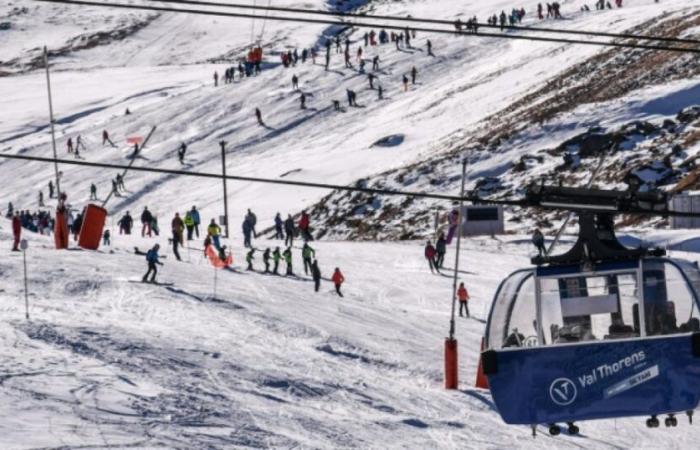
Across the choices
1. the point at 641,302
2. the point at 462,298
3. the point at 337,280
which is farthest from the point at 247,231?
the point at 641,302

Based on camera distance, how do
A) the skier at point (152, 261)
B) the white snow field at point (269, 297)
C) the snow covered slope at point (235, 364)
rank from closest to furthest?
the snow covered slope at point (235, 364), the white snow field at point (269, 297), the skier at point (152, 261)

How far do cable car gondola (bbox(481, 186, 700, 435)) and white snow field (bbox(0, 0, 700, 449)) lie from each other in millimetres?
7822

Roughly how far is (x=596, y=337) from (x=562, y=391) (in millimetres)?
710

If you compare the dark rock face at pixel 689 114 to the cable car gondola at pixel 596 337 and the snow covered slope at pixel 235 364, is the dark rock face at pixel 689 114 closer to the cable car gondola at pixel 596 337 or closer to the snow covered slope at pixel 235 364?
the snow covered slope at pixel 235 364

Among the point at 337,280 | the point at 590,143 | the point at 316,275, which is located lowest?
the point at 337,280

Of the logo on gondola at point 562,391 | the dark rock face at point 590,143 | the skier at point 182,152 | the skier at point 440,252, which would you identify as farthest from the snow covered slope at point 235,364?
the skier at point 182,152

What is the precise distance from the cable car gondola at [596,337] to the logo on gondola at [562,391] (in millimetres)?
11

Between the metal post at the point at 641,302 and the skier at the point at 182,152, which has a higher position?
the metal post at the point at 641,302

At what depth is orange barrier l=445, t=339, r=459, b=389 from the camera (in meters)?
27.5

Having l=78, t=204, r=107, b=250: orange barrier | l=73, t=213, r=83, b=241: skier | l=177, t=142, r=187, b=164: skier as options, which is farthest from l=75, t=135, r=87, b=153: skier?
l=78, t=204, r=107, b=250: orange barrier

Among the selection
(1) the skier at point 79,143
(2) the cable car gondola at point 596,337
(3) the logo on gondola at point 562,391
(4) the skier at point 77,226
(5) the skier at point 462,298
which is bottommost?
(5) the skier at point 462,298

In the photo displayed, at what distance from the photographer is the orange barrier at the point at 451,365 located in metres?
27.5

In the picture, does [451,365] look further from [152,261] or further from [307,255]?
[307,255]

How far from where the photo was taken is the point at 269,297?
3478 cm
